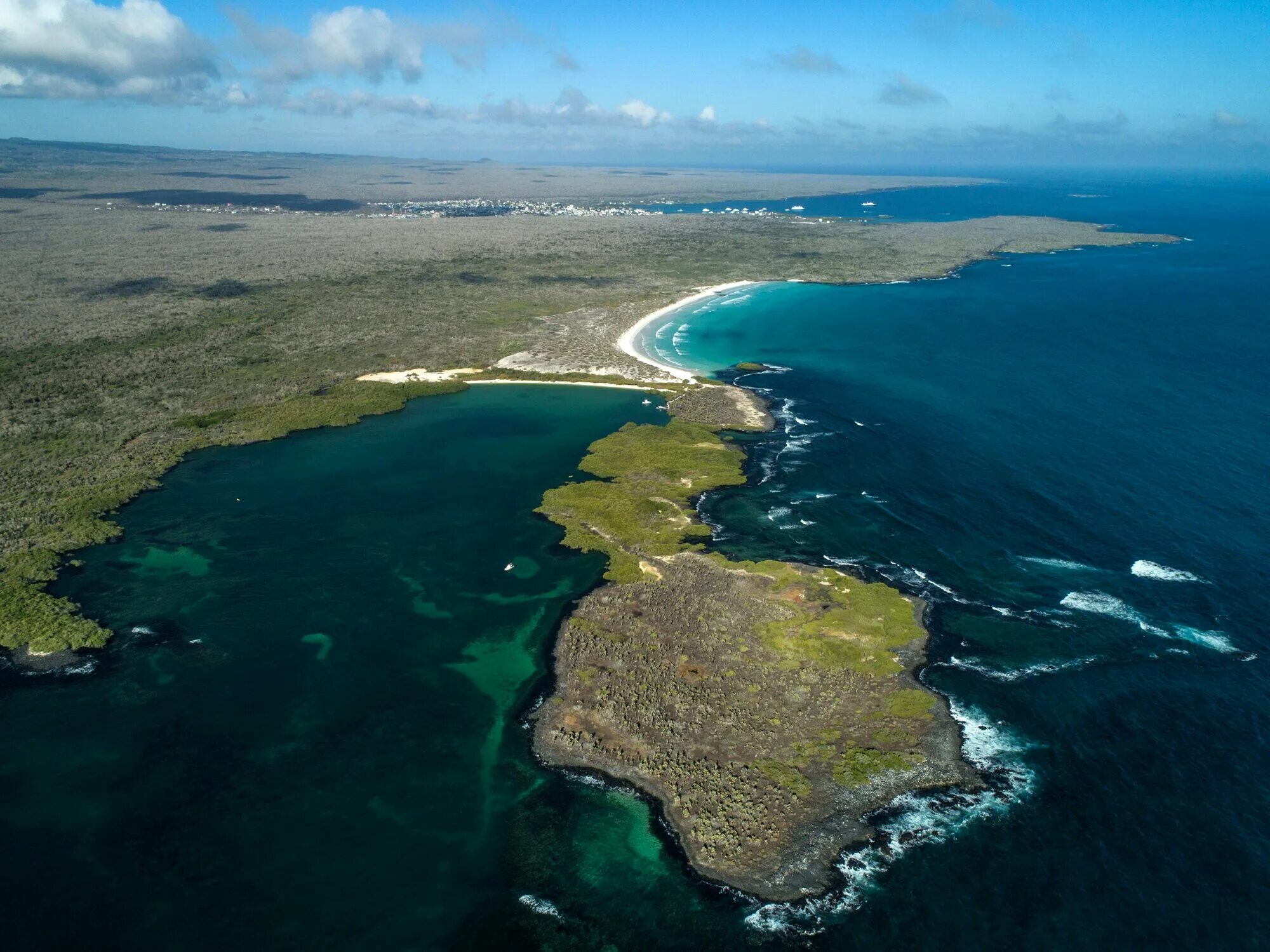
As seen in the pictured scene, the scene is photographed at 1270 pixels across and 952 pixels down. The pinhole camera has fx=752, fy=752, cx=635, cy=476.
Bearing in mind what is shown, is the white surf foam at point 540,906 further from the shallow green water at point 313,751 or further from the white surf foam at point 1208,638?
the white surf foam at point 1208,638

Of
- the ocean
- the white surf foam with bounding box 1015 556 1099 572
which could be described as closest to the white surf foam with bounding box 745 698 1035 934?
the ocean

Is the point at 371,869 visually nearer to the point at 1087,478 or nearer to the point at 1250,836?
the point at 1250,836

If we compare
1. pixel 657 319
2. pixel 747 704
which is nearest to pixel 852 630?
pixel 747 704

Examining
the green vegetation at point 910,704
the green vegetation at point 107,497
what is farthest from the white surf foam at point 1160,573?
the green vegetation at point 107,497

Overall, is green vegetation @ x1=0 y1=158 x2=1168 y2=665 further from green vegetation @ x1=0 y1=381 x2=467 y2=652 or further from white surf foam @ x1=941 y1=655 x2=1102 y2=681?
white surf foam @ x1=941 y1=655 x2=1102 y2=681

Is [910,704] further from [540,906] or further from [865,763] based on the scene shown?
[540,906]

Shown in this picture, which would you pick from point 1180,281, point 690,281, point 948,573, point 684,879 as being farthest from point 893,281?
point 684,879
